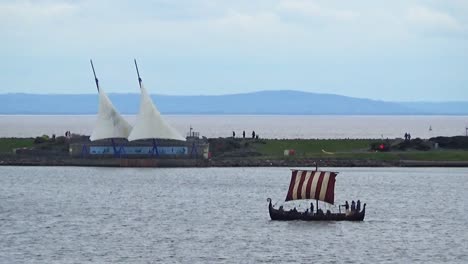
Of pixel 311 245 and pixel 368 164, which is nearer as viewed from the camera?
pixel 311 245

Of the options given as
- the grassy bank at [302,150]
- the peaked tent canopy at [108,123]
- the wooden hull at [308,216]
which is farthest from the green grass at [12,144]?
the wooden hull at [308,216]

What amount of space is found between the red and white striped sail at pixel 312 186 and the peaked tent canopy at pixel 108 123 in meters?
40.5

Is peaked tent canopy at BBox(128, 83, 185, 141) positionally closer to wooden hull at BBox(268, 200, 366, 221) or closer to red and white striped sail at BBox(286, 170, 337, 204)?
red and white striped sail at BBox(286, 170, 337, 204)

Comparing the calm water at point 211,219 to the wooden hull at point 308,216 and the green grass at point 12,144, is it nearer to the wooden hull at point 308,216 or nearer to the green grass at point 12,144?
the wooden hull at point 308,216

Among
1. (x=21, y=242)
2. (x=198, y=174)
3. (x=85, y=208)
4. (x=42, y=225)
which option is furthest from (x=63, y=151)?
(x=21, y=242)

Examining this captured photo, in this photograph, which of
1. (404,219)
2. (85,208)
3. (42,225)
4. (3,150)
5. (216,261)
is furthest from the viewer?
(3,150)

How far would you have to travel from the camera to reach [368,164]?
107 meters

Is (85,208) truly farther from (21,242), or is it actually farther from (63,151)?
(63,151)

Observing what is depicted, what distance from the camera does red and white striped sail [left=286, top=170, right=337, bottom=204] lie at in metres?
68.4

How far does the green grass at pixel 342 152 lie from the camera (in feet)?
357

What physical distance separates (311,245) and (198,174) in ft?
139

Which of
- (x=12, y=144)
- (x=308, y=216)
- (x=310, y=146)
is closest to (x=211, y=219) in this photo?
(x=308, y=216)

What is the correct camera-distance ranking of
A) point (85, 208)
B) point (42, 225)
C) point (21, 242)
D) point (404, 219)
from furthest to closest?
point (85, 208) → point (404, 219) → point (42, 225) → point (21, 242)

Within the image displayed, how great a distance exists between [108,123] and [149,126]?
4.49 metres
